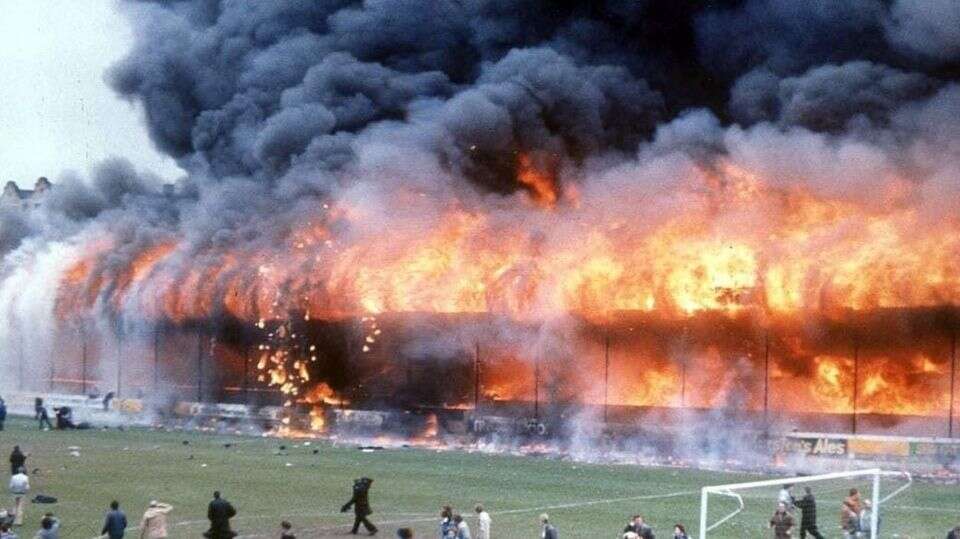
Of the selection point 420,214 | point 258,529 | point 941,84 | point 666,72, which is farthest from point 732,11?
point 258,529

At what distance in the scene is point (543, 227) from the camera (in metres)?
70.1

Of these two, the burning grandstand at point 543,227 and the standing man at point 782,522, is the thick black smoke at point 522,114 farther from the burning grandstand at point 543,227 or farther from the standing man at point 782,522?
the standing man at point 782,522

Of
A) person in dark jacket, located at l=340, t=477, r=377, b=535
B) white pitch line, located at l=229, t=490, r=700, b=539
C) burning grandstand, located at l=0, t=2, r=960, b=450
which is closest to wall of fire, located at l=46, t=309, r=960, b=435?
burning grandstand, located at l=0, t=2, r=960, b=450

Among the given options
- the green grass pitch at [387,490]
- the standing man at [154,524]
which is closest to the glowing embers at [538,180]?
the green grass pitch at [387,490]

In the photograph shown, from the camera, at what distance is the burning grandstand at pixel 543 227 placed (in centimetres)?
6147

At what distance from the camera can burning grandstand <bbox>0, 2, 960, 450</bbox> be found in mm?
61469

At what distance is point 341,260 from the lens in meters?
71.7

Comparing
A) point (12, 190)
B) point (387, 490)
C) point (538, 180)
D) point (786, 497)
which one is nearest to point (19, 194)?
point (12, 190)

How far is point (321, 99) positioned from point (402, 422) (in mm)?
16877

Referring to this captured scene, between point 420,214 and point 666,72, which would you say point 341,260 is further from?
point 666,72

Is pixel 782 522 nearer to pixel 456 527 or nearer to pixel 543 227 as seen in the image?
pixel 456 527

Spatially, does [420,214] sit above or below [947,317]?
above

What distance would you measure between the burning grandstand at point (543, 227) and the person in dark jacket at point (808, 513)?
25442mm

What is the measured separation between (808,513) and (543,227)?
128 ft
